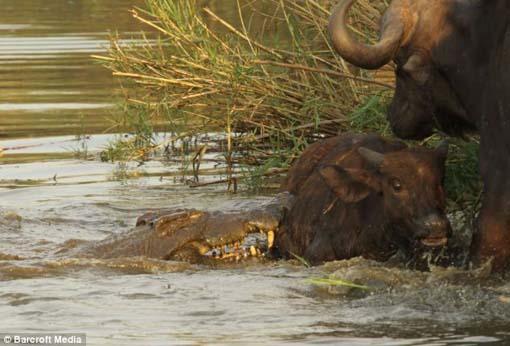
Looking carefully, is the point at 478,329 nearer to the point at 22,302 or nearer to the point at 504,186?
the point at 504,186

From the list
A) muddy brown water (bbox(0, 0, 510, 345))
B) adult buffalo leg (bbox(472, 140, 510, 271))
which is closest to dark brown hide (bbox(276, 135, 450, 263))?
muddy brown water (bbox(0, 0, 510, 345))

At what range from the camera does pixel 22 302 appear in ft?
26.2

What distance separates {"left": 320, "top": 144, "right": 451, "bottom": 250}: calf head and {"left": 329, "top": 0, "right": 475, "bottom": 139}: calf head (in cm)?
27

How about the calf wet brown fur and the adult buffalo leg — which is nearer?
the adult buffalo leg

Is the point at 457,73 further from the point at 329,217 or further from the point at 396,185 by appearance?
the point at 329,217

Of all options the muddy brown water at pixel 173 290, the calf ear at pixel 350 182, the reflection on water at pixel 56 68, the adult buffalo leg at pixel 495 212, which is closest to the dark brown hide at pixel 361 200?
the calf ear at pixel 350 182

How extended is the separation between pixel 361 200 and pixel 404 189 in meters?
0.55

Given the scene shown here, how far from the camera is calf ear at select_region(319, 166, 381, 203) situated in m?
8.79

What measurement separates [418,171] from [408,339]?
1.68 metres

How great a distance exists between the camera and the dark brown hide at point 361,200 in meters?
8.44

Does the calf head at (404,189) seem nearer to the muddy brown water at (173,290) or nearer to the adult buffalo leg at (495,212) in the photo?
the muddy brown water at (173,290)

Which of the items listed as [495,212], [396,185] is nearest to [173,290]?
[396,185]

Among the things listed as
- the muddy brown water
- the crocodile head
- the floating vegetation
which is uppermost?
the floating vegetation

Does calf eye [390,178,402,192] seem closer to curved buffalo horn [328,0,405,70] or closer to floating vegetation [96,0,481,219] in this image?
curved buffalo horn [328,0,405,70]
